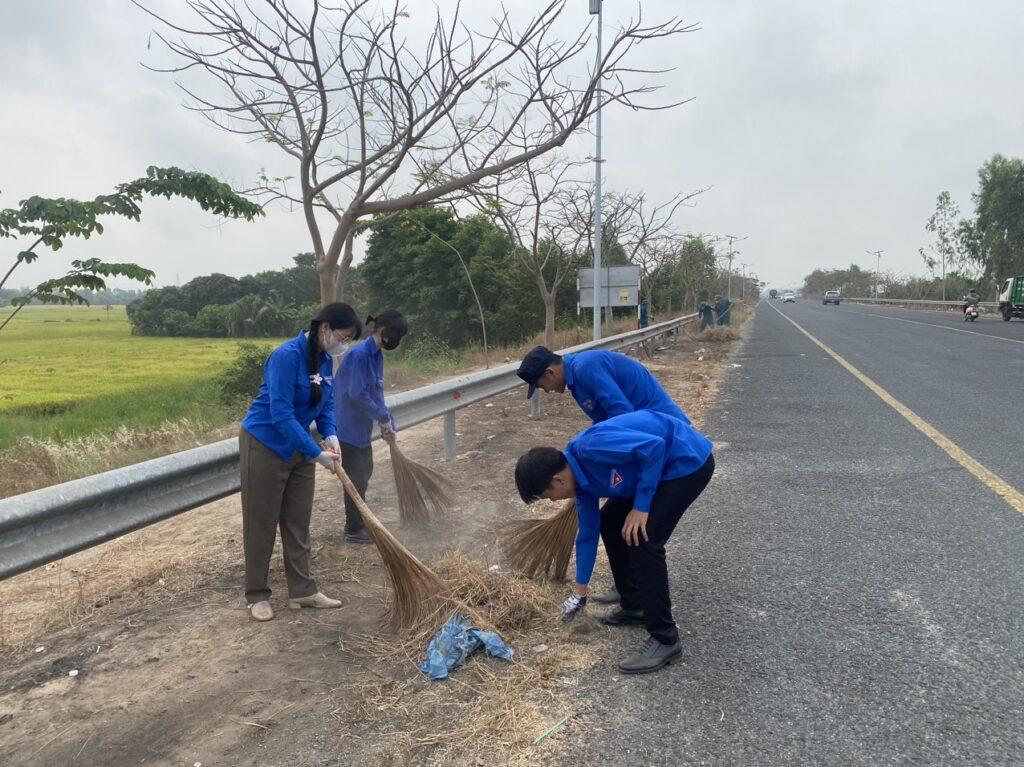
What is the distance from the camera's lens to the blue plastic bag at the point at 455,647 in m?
2.64

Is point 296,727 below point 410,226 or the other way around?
below

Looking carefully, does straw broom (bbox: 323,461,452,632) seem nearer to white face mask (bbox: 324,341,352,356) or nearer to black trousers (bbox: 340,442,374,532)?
white face mask (bbox: 324,341,352,356)

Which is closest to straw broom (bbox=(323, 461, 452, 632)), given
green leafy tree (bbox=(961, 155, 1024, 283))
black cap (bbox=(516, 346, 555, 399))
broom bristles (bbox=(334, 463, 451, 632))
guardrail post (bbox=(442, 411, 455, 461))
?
broom bristles (bbox=(334, 463, 451, 632))

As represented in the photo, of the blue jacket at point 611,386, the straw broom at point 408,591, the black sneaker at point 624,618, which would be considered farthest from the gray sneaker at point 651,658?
the blue jacket at point 611,386

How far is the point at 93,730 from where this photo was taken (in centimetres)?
233

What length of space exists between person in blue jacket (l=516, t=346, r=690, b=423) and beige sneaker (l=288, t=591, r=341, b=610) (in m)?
1.36

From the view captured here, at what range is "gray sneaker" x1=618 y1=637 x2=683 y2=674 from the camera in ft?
8.43

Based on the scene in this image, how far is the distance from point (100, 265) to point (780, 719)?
23.5ft

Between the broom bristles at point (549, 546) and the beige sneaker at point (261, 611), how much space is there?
46.6 inches

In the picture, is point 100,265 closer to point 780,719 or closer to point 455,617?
point 455,617

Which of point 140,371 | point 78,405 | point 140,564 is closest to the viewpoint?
point 140,564

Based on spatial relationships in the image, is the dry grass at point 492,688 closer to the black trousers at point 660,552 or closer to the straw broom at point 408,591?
the straw broom at point 408,591

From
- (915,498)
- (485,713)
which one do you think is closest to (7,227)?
(485,713)

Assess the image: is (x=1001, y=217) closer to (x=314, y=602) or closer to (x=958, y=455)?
(x=958, y=455)
